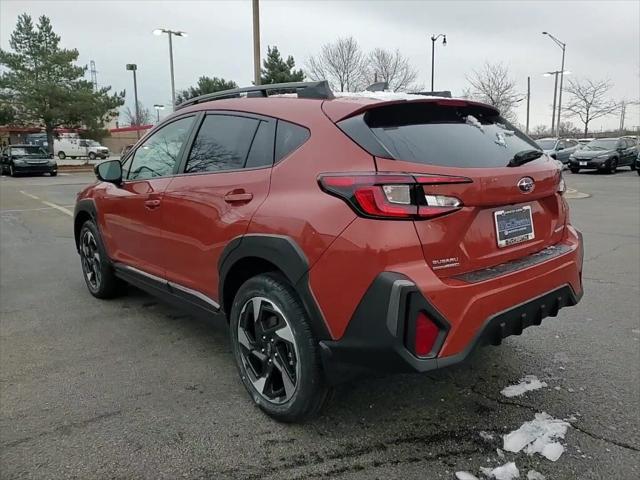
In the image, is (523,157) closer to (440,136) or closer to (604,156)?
(440,136)

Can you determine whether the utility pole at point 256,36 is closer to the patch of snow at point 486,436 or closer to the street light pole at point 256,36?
the street light pole at point 256,36

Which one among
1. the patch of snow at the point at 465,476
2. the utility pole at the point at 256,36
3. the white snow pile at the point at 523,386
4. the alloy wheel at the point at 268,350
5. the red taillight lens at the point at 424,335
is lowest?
the patch of snow at the point at 465,476

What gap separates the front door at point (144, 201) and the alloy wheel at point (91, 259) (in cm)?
Answer: 45

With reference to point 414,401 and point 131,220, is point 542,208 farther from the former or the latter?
point 131,220

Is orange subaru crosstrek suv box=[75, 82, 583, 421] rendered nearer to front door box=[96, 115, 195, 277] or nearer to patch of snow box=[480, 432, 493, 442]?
front door box=[96, 115, 195, 277]

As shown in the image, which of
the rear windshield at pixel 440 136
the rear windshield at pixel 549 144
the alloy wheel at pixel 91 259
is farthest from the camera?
the rear windshield at pixel 549 144

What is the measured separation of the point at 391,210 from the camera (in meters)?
2.29

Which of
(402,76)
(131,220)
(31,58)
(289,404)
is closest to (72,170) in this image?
(31,58)

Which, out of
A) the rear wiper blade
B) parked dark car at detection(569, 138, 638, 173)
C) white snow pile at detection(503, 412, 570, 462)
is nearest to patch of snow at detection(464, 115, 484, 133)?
the rear wiper blade

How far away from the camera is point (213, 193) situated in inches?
124

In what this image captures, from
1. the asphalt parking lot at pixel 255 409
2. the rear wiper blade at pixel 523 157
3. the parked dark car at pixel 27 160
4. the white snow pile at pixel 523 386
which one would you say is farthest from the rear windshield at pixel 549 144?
the rear wiper blade at pixel 523 157

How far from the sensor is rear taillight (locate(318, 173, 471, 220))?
230 cm

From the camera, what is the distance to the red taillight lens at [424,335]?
7.42 feet

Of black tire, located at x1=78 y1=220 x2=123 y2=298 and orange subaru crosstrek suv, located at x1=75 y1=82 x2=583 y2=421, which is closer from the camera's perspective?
orange subaru crosstrek suv, located at x1=75 y1=82 x2=583 y2=421
